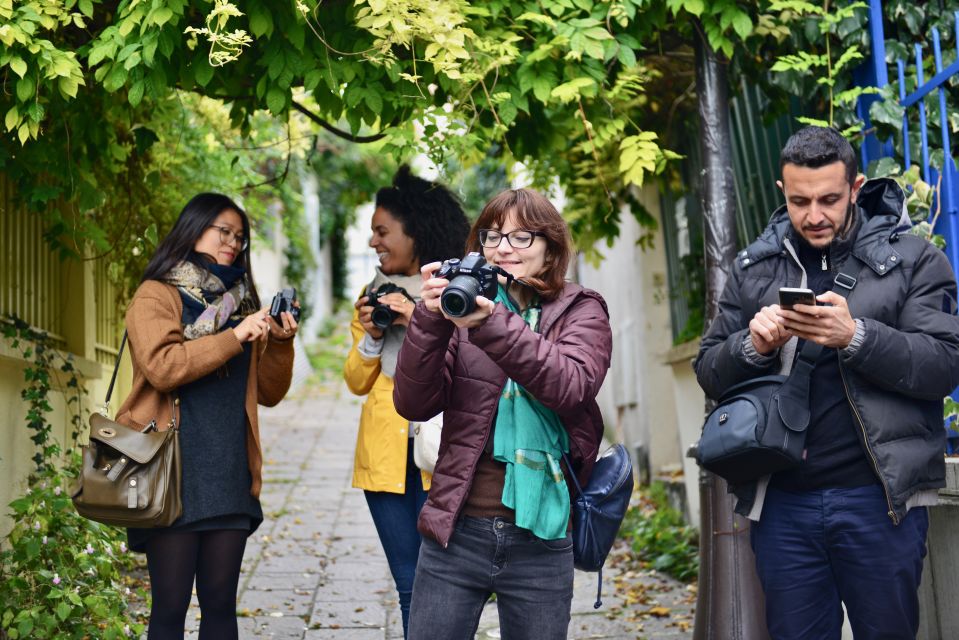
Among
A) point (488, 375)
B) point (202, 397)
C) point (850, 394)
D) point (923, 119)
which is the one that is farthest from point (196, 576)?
point (923, 119)

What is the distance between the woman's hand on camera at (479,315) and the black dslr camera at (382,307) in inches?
53.1

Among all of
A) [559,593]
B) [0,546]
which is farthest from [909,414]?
[0,546]

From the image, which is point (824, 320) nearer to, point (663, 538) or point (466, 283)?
point (466, 283)

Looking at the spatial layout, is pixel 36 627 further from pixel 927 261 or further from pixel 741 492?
pixel 927 261

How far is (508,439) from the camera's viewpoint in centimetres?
284

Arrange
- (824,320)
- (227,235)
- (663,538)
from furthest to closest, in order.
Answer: (663,538), (227,235), (824,320)

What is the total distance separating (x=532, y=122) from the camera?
202 inches

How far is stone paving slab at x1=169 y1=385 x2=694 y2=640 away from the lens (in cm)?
548

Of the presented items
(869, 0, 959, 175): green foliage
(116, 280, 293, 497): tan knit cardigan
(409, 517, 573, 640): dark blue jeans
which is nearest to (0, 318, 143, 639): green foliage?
(116, 280, 293, 497): tan knit cardigan

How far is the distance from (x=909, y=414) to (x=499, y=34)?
2.23m

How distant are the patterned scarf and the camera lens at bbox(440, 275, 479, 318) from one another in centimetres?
145

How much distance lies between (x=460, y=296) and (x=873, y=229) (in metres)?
1.27

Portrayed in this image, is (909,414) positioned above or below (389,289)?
below

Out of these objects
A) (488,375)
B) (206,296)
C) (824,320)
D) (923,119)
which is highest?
(923,119)
